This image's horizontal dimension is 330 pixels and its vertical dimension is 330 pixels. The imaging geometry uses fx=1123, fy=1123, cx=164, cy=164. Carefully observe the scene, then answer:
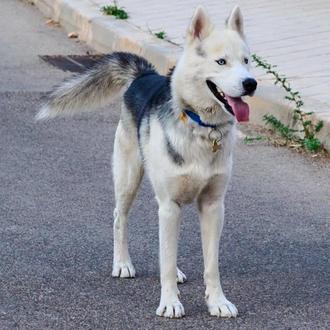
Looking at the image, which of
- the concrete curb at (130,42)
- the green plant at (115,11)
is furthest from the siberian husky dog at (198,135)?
the green plant at (115,11)

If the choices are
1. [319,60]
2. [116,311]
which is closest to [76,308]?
[116,311]

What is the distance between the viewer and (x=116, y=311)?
18.7 feet

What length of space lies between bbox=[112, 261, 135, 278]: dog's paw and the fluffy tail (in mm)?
1018

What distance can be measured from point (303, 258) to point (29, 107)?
14.9 ft

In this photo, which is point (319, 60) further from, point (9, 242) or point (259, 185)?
point (9, 242)

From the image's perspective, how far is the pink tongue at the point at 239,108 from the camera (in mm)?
5352

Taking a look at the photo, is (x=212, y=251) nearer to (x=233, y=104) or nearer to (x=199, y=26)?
(x=233, y=104)

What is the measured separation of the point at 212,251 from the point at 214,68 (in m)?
Result: 0.96

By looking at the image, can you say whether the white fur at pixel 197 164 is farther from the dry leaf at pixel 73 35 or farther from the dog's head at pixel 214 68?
the dry leaf at pixel 73 35

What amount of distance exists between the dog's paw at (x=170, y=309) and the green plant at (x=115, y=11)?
865 centimetres

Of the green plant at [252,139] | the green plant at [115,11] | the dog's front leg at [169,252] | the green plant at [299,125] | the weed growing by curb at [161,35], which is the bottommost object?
the green plant at [115,11]

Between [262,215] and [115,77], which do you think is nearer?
[115,77]

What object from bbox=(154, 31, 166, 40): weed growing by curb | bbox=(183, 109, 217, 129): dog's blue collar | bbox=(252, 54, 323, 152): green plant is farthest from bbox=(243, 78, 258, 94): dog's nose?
bbox=(154, 31, 166, 40): weed growing by curb

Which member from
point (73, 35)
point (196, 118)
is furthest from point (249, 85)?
point (73, 35)
